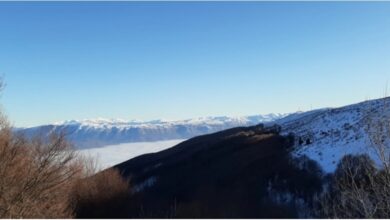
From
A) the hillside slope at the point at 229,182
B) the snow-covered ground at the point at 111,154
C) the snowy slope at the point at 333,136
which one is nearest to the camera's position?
the hillside slope at the point at 229,182

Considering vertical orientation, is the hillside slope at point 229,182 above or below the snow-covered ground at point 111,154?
below

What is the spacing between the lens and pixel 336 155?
1937 inches

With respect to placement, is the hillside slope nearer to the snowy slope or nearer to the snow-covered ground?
the snowy slope

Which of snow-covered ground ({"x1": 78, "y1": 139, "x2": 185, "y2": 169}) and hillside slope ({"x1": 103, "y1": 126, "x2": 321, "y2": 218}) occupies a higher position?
snow-covered ground ({"x1": 78, "y1": 139, "x2": 185, "y2": 169})

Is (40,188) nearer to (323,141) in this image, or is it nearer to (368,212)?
(368,212)

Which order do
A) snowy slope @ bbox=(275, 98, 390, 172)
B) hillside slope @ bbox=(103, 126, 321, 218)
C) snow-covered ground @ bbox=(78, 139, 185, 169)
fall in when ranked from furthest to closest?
snow-covered ground @ bbox=(78, 139, 185, 169)
snowy slope @ bbox=(275, 98, 390, 172)
hillside slope @ bbox=(103, 126, 321, 218)

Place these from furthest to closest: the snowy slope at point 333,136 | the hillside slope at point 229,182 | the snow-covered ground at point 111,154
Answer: the snow-covered ground at point 111,154
the snowy slope at point 333,136
the hillside slope at point 229,182

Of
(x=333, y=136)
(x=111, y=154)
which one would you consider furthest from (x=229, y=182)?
(x=111, y=154)

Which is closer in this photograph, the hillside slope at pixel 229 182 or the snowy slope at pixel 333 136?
the hillside slope at pixel 229 182

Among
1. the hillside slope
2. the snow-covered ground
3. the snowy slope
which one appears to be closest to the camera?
the hillside slope

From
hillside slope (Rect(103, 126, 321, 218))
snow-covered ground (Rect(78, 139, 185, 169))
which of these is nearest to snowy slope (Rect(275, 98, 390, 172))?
hillside slope (Rect(103, 126, 321, 218))

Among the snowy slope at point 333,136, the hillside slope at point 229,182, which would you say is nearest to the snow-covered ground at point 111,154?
the hillside slope at point 229,182

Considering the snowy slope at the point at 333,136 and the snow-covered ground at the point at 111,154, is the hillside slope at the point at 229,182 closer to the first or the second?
the snowy slope at the point at 333,136

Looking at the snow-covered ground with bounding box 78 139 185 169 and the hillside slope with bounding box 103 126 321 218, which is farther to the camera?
the snow-covered ground with bounding box 78 139 185 169
